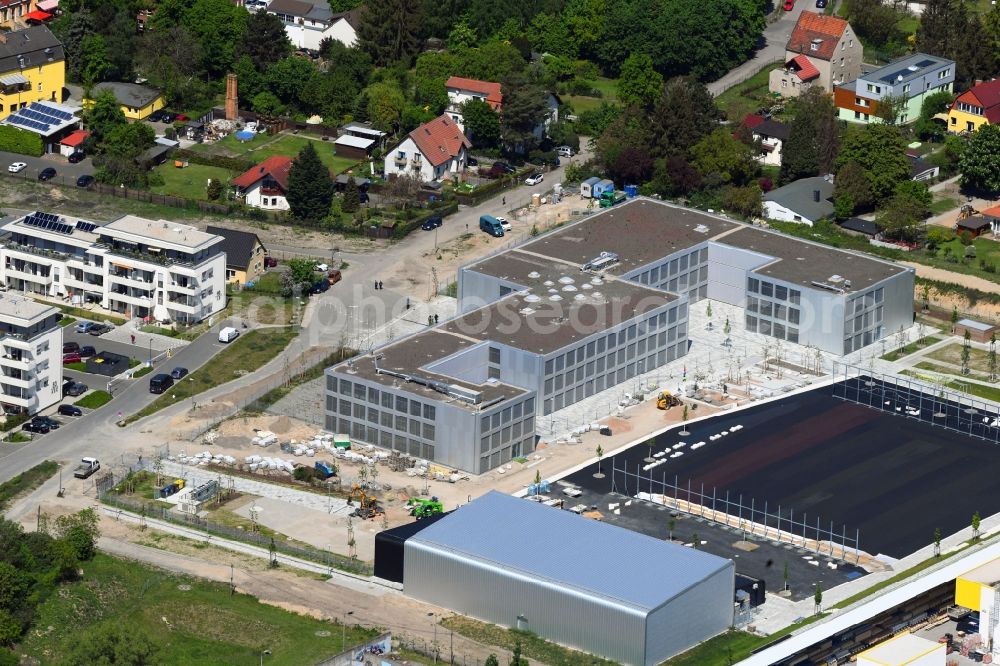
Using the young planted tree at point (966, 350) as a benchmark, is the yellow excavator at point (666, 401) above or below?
below

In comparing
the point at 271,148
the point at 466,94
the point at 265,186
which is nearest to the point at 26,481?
the point at 265,186

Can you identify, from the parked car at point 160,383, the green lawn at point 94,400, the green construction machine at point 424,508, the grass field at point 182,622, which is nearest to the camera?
A: the grass field at point 182,622

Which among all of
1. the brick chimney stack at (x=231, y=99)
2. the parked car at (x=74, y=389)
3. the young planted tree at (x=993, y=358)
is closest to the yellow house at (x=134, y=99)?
the brick chimney stack at (x=231, y=99)

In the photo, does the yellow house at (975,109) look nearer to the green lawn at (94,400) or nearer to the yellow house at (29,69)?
the yellow house at (29,69)

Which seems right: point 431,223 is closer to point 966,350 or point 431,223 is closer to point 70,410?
point 70,410

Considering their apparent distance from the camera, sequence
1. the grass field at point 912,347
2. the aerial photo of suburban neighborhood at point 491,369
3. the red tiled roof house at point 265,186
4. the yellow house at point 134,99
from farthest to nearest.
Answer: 1. the yellow house at point 134,99
2. the red tiled roof house at point 265,186
3. the grass field at point 912,347
4. the aerial photo of suburban neighborhood at point 491,369

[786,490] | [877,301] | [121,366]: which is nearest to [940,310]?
[877,301]

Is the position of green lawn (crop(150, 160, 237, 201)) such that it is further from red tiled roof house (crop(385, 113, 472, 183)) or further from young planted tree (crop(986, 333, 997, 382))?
young planted tree (crop(986, 333, 997, 382))

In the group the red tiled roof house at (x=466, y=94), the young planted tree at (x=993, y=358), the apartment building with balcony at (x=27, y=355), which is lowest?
the young planted tree at (x=993, y=358)
